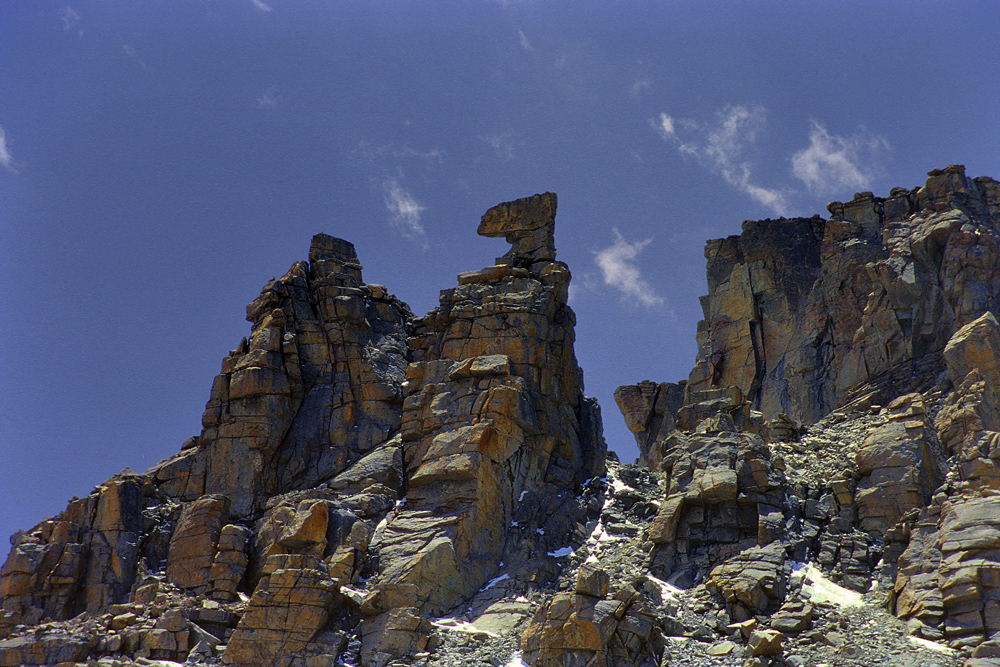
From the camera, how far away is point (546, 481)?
6969 cm

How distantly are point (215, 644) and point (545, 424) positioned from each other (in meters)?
23.8

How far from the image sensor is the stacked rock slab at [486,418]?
206 ft

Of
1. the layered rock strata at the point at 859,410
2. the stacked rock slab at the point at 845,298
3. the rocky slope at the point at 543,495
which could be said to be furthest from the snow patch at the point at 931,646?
the stacked rock slab at the point at 845,298

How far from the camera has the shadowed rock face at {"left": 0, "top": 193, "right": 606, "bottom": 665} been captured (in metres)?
60.2

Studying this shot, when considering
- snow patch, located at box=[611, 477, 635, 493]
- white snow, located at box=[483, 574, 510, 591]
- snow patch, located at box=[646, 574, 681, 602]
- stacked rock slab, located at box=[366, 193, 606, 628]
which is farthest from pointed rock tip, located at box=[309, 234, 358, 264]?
snow patch, located at box=[646, 574, 681, 602]

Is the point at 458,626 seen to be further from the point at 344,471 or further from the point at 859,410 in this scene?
the point at 859,410

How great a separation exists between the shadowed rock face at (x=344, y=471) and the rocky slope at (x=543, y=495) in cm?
17

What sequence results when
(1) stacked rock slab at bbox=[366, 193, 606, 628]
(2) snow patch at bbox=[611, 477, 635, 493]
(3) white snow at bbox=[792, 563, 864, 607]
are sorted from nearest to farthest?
1. (3) white snow at bbox=[792, 563, 864, 607]
2. (1) stacked rock slab at bbox=[366, 193, 606, 628]
3. (2) snow patch at bbox=[611, 477, 635, 493]

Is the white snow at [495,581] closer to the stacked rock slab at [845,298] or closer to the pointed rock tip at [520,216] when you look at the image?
the stacked rock slab at [845,298]

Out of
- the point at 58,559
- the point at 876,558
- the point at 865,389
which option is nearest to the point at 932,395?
the point at 865,389

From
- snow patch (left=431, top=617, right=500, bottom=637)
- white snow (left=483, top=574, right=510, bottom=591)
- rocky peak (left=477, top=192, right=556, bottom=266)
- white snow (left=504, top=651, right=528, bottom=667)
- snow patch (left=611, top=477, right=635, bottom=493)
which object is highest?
rocky peak (left=477, top=192, right=556, bottom=266)

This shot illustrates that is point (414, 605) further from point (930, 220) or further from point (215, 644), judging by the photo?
point (930, 220)

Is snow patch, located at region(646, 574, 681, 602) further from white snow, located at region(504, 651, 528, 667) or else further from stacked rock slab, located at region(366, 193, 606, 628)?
stacked rock slab, located at region(366, 193, 606, 628)

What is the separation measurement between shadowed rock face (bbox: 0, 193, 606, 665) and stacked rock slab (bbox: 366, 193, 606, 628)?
12cm
